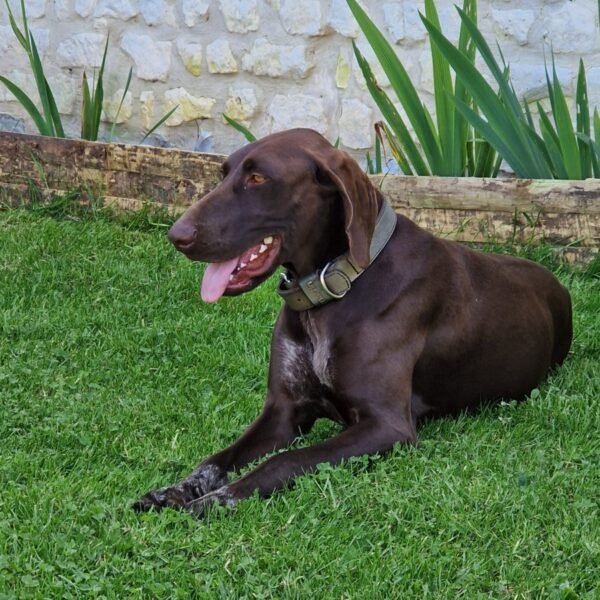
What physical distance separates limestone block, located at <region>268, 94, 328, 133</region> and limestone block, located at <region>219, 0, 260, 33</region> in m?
0.47

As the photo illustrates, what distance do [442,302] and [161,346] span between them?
4.50 ft

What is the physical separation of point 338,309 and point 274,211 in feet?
1.32

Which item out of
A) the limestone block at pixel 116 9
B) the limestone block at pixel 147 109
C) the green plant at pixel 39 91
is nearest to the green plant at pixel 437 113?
the green plant at pixel 39 91

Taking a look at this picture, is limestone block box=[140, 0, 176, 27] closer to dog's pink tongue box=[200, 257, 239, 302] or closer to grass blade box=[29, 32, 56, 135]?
grass blade box=[29, 32, 56, 135]

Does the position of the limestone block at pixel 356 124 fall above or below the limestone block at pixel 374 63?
below

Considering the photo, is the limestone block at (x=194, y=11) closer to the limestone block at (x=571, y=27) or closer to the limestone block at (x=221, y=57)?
the limestone block at (x=221, y=57)

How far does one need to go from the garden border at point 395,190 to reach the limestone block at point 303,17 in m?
1.17

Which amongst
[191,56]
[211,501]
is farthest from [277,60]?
[211,501]

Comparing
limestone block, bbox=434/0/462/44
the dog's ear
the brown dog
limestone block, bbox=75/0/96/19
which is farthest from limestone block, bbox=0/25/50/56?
the dog's ear

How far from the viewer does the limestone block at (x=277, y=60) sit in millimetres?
6934

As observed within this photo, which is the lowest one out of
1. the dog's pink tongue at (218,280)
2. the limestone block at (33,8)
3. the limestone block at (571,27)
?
the dog's pink tongue at (218,280)

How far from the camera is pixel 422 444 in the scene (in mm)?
3637

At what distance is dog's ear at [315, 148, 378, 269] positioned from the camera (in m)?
3.50

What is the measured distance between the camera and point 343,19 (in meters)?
6.75
